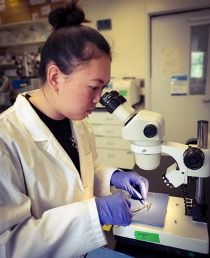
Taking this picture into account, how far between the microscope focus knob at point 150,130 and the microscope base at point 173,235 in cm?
30

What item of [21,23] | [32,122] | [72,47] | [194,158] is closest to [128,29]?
[21,23]

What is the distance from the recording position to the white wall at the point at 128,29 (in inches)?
106

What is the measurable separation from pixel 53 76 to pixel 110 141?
185cm

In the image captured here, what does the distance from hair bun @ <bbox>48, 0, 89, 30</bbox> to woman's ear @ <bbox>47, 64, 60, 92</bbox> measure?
21cm

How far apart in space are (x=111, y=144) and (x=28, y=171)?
1896 mm

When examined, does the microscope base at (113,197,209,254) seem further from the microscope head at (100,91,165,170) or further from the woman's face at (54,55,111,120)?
the woman's face at (54,55,111,120)

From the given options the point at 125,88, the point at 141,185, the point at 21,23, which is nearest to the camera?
the point at 141,185

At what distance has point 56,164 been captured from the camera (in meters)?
0.81

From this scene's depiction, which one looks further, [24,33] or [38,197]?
[24,33]

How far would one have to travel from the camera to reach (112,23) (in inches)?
112

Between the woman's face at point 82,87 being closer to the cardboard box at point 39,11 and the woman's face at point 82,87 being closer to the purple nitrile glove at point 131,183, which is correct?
the purple nitrile glove at point 131,183

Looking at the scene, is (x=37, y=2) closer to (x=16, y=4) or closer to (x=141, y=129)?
(x=16, y=4)

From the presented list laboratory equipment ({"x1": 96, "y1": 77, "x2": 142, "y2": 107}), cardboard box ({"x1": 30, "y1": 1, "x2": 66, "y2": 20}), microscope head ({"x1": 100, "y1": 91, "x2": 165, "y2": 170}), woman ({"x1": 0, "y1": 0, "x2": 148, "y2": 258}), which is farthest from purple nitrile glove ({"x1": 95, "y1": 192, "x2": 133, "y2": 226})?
cardboard box ({"x1": 30, "y1": 1, "x2": 66, "y2": 20})

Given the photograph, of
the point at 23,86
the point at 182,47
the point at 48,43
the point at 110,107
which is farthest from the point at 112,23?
the point at 110,107
